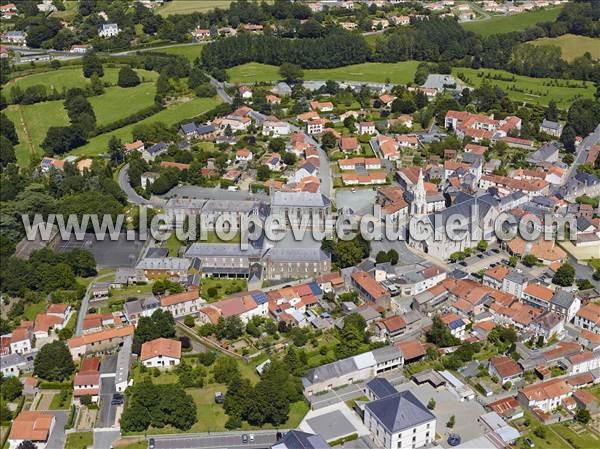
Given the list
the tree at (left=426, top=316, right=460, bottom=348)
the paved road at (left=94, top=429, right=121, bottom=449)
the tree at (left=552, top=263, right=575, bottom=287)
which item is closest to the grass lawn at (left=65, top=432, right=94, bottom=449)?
the paved road at (left=94, top=429, right=121, bottom=449)

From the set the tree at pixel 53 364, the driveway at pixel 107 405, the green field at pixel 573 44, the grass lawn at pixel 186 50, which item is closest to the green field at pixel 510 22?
the green field at pixel 573 44

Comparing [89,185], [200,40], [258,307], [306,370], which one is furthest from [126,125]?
[306,370]

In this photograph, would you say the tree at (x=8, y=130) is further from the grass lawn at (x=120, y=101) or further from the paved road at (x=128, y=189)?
the paved road at (x=128, y=189)

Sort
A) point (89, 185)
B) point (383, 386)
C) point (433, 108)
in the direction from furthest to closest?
point (433, 108) → point (89, 185) → point (383, 386)

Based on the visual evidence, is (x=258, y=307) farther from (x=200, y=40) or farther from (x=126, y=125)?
(x=200, y=40)

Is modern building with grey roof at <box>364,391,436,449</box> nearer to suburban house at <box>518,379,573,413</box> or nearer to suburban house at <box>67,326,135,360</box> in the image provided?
suburban house at <box>518,379,573,413</box>
